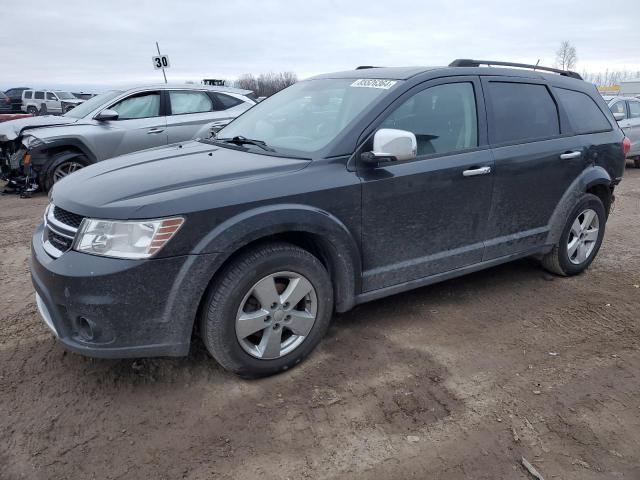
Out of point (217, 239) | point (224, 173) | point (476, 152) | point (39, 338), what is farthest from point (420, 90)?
point (39, 338)

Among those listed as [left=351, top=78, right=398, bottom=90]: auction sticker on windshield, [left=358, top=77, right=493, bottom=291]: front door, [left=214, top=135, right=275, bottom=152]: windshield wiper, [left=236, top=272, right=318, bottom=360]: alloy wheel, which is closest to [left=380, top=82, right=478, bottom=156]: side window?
[left=358, top=77, right=493, bottom=291]: front door

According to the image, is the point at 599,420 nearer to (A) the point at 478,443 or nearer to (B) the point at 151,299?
(A) the point at 478,443

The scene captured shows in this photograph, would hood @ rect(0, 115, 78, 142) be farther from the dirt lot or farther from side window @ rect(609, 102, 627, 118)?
side window @ rect(609, 102, 627, 118)

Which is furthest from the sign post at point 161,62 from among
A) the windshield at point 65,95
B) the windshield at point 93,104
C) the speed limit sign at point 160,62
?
the windshield at point 65,95

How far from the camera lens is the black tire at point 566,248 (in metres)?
4.38

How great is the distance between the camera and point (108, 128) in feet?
26.3

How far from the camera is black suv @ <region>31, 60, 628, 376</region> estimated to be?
2570 millimetres

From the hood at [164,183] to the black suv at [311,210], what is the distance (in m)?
0.01

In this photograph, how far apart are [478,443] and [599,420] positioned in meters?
0.71

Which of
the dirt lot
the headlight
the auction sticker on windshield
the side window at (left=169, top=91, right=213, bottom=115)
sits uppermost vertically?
the auction sticker on windshield

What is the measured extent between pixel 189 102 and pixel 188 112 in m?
0.19

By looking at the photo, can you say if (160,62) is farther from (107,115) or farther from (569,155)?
(569,155)

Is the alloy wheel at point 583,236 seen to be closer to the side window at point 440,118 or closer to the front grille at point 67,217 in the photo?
the side window at point 440,118

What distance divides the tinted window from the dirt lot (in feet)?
5.23
